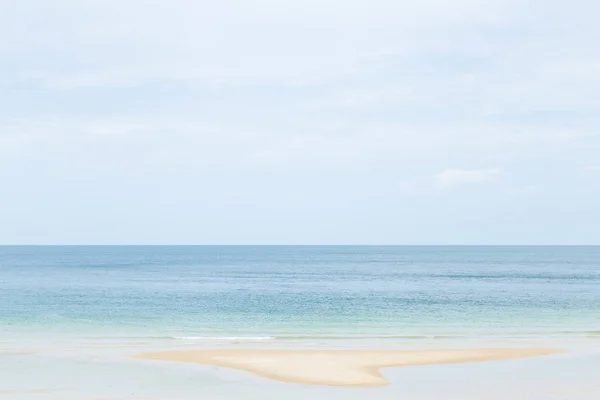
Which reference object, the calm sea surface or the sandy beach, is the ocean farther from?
the sandy beach

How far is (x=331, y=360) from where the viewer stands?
23016mm

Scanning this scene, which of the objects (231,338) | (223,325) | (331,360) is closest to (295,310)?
(223,325)

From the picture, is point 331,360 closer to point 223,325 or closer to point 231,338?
point 231,338

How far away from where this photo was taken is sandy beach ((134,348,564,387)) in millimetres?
20172

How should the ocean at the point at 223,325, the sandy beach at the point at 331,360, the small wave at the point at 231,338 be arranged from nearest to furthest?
1. the ocean at the point at 223,325
2. the sandy beach at the point at 331,360
3. the small wave at the point at 231,338

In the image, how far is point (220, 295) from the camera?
52.5 metres

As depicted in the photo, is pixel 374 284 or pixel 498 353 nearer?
pixel 498 353

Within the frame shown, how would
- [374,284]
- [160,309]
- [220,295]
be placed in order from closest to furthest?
1. [160,309]
2. [220,295]
3. [374,284]

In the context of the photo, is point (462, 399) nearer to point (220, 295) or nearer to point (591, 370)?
point (591, 370)

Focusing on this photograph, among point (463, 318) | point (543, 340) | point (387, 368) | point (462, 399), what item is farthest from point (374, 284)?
point (462, 399)

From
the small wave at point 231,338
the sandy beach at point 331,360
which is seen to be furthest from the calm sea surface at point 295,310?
→ the sandy beach at point 331,360

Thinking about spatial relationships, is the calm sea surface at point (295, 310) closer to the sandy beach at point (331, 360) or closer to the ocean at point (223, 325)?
the ocean at point (223, 325)

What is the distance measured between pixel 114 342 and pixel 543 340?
1925cm

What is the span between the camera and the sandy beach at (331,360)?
66.2 ft
